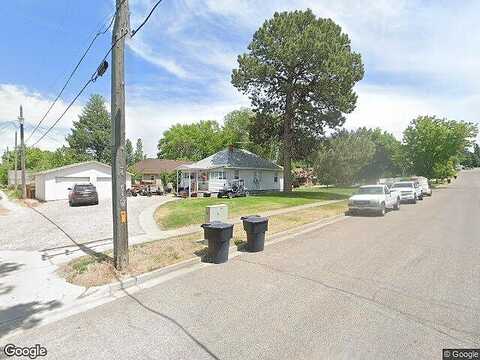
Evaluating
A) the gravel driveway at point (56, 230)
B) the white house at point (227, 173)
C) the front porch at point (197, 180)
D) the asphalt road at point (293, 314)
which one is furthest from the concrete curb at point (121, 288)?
the front porch at point (197, 180)

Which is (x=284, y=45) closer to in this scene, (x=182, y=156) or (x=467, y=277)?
(x=467, y=277)

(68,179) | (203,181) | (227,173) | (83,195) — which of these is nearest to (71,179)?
(68,179)

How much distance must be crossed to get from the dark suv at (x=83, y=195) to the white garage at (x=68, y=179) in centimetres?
723

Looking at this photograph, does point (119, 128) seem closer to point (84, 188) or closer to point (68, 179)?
point (84, 188)

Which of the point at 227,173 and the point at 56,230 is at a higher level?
the point at 227,173

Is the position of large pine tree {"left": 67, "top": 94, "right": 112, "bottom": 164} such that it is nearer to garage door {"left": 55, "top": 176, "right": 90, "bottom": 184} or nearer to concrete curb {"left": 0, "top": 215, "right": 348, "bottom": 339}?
garage door {"left": 55, "top": 176, "right": 90, "bottom": 184}

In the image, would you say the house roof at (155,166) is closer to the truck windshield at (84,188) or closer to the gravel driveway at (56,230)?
the truck windshield at (84,188)

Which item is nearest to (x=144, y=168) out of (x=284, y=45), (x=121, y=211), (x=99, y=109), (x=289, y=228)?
(x=99, y=109)

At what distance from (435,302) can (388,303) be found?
33.8 inches

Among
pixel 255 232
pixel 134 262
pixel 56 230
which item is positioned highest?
pixel 255 232

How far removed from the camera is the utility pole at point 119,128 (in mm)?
7945

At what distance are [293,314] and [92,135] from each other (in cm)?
6822

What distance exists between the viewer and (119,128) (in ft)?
26.4

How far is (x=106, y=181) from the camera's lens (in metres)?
33.1
